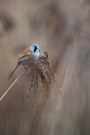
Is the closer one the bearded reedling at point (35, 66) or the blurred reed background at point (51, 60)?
the bearded reedling at point (35, 66)

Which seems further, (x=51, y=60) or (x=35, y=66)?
(x=51, y=60)

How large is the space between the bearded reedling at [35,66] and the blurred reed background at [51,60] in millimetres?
98

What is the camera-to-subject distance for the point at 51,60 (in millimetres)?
1690

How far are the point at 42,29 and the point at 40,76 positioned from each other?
0.99 feet

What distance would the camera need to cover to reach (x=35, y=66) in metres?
1.45

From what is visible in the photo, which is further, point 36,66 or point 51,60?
point 51,60

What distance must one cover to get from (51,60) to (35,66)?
0.25 metres

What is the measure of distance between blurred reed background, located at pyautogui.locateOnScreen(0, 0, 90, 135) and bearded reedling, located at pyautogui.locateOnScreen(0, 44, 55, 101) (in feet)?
0.32

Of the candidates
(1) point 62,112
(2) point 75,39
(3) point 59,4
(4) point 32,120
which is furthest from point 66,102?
(3) point 59,4

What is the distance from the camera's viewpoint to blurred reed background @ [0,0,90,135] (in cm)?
168

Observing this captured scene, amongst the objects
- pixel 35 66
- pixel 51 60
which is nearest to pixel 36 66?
pixel 35 66

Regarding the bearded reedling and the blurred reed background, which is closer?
the bearded reedling

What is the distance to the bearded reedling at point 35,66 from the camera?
143cm

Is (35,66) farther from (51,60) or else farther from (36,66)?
(51,60)
